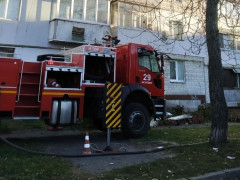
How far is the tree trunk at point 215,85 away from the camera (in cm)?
802

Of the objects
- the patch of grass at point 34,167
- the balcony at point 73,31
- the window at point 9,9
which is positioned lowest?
the patch of grass at point 34,167

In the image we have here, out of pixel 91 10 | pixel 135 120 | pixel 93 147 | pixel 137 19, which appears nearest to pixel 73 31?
pixel 91 10

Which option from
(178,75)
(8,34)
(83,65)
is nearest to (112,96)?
(83,65)

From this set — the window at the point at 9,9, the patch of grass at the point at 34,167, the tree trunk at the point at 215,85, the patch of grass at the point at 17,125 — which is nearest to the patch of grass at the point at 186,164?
the tree trunk at the point at 215,85

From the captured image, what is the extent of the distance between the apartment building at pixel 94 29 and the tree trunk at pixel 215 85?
203 inches

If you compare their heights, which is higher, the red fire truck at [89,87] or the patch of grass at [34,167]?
the red fire truck at [89,87]

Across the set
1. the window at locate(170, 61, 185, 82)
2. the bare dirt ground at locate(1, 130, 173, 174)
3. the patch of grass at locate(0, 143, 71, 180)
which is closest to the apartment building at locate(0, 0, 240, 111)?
the window at locate(170, 61, 185, 82)

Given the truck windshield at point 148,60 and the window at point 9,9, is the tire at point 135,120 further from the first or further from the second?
the window at point 9,9

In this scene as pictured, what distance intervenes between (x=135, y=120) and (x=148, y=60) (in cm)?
232

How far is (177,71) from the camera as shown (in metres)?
19.6

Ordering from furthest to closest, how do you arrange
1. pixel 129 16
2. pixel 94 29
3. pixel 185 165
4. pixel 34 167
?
pixel 129 16 < pixel 94 29 < pixel 185 165 < pixel 34 167

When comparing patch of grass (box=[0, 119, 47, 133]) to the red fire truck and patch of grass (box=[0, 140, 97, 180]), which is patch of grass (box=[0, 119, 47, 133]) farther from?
patch of grass (box=[0, 140, 97, 180])

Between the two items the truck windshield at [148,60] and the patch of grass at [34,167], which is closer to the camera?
the patch of grass at [34,167]

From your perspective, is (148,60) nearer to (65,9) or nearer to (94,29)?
(94,29)
